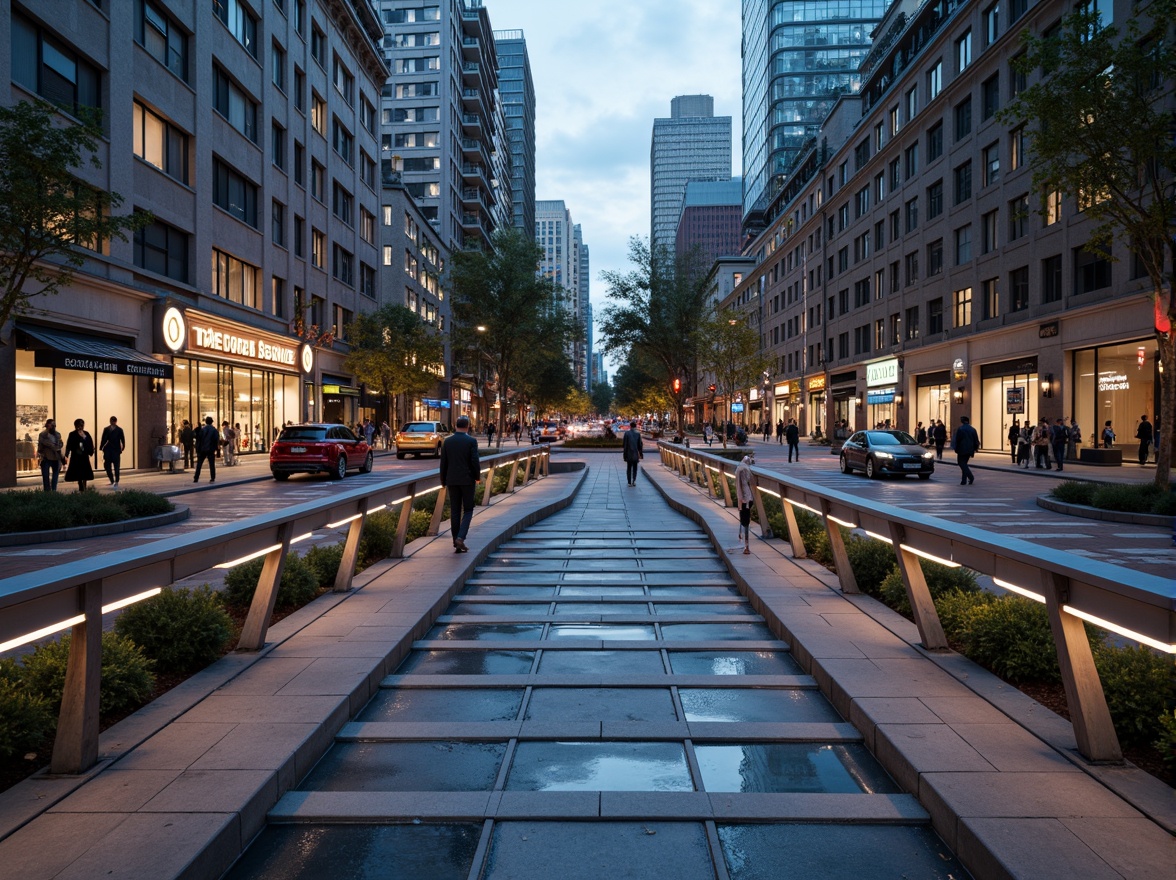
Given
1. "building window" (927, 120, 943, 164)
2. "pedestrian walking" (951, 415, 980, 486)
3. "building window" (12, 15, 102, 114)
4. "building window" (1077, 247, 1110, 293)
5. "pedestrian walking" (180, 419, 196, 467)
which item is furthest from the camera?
"building window" (927, 120, 943, 164)

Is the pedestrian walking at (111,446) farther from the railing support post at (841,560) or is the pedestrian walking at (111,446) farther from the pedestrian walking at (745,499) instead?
the railing support post at (841,560)

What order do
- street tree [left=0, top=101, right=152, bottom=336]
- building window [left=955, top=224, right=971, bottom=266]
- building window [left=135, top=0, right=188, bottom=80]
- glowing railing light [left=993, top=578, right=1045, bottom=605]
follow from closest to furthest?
glowing railing light [left=993, top=578, right=1045, bottom=605], street tree [left=0, top=101, right=152, bottom=336], building window [left=135, top=0, right=188, bottom=80], building window [left=955, top=224, right=971, bottom=266]

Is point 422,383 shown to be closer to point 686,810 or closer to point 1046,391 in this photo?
point 1046,391

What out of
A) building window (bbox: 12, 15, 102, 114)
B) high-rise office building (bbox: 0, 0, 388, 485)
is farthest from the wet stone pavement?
building window (bbox: 12, 15, 102, 114)

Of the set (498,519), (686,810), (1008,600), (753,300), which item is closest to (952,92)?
(498,519)

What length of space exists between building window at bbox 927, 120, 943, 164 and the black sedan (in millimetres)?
21735

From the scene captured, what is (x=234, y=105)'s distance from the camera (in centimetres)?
3338

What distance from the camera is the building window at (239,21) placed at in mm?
31953

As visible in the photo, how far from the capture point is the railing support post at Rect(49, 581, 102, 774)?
144 inches

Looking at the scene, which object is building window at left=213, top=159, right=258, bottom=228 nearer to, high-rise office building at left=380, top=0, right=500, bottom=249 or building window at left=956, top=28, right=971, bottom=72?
building window at left=956, top=28, right=971, bottom=72

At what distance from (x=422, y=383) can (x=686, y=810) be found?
44.1 m

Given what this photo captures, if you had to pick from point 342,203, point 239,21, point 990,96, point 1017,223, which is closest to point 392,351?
point 342,203

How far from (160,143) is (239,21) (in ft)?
31.8

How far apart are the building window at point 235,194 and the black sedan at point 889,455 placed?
25777mm
